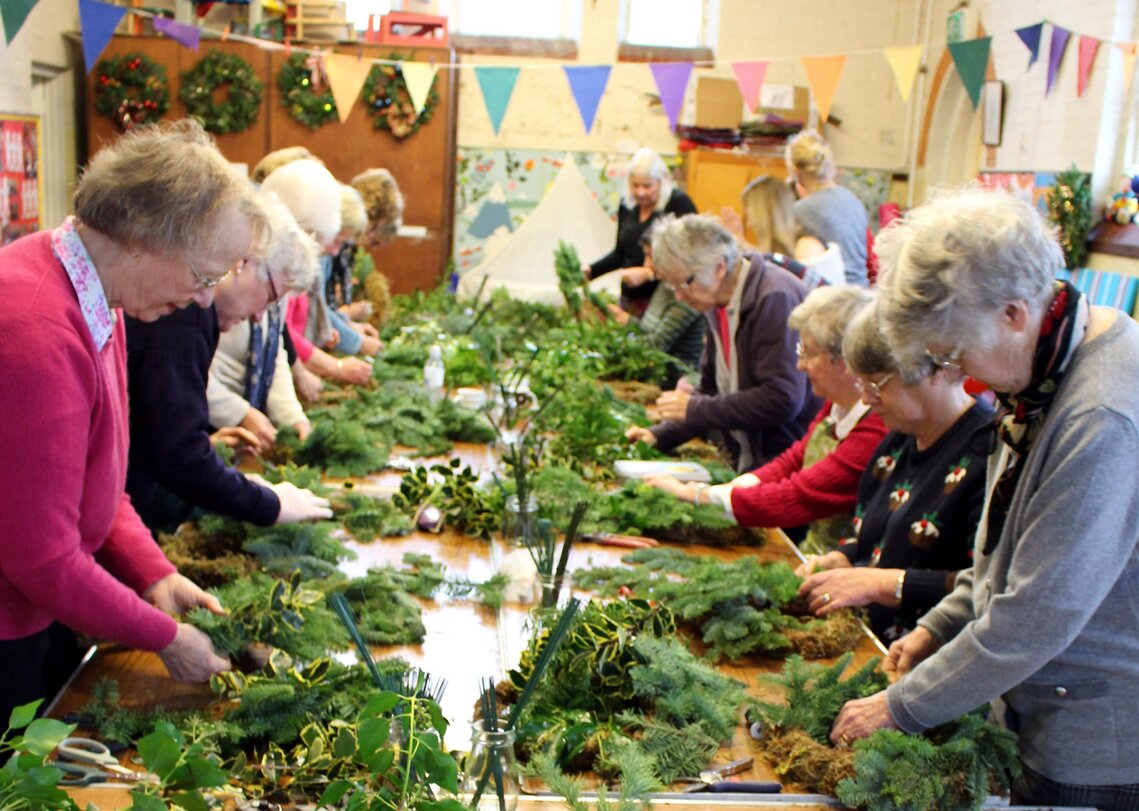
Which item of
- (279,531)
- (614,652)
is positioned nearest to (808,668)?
(614,652)

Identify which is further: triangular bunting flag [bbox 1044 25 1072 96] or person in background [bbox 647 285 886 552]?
triangular bunting flag [bbox 1044 25 1072 96]

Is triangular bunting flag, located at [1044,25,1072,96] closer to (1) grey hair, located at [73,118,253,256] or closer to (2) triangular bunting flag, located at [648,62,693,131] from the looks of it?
(2) triangular bunting flag, located at [648,62,693,131]

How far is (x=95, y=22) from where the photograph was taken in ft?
19.9

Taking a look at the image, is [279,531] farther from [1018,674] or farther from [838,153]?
[838,153]

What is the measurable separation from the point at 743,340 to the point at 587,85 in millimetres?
4249

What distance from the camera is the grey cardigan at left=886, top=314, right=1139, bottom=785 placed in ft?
5.58

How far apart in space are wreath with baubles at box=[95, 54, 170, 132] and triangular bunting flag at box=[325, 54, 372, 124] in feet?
5.81

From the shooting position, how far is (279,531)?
8.77 feet

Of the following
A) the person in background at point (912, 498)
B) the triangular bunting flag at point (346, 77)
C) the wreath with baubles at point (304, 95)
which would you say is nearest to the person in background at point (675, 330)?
the person in background at point (912, 498)

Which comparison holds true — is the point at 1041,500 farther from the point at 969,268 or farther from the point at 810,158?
the point at 810,158

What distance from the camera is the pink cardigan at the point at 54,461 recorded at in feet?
5.73

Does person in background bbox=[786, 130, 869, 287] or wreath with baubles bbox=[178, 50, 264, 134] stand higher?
wreath with baubles bbox=[178, 50, 264, 134]

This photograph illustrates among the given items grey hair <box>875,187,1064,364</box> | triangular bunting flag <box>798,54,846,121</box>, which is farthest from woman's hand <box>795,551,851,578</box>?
triangular bunting flag <box>798,54,846,121</box>

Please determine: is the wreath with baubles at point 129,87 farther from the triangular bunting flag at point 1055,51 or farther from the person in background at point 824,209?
the triangular bunting flag at point 1055,51
